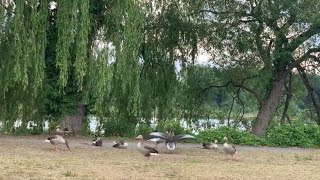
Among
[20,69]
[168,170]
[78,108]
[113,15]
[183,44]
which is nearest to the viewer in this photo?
[168,170]

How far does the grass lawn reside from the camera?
11516 mm

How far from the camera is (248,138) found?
68.4 ft

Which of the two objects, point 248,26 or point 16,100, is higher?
point 248,26

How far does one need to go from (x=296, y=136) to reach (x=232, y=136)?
7.48 ft

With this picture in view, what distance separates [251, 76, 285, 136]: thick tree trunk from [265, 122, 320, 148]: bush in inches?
96.7

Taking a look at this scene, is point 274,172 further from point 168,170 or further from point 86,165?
point 86,165

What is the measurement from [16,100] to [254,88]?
9.82 meters

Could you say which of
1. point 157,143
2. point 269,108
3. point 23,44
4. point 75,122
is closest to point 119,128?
point 75,122

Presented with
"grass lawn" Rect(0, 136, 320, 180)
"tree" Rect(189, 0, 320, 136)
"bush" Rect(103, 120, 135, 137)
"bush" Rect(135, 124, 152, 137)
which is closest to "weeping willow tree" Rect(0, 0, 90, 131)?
"grass lawn" Rect(0, 136, 320, 180)

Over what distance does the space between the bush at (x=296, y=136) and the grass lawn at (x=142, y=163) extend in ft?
6.41

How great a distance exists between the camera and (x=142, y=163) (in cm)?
1364

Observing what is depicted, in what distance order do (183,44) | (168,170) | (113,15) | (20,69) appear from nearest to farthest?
1. (168,170)
2. (20,69)
3. (113,15)
4. (183,44)

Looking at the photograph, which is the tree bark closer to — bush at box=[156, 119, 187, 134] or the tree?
the tree

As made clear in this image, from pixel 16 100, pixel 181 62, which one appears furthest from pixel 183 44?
pixel 16 100
